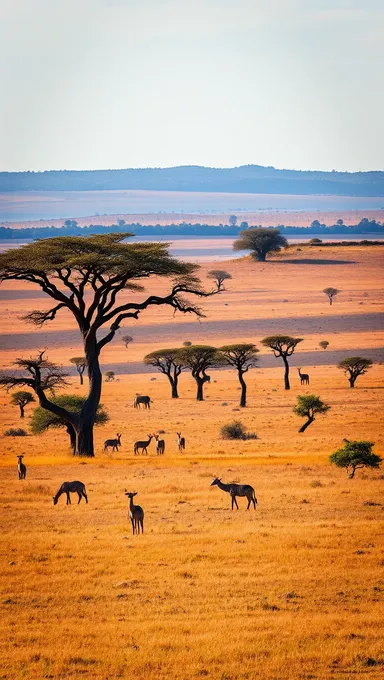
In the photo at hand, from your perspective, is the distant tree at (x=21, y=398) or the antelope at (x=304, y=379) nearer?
the distant tree at (x=21, y=398)

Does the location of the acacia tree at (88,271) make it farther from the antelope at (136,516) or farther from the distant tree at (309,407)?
the antelope at (136,516)

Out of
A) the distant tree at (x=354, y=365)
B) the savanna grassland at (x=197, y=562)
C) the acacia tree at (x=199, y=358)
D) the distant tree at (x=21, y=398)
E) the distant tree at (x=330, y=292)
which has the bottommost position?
the savanna grassland at (x=197, y=562)

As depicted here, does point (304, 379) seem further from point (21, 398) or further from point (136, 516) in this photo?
point (136, 516)

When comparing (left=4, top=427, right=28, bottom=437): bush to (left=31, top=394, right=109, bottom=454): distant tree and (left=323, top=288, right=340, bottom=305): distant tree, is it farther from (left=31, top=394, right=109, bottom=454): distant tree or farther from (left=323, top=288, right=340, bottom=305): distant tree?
(left=323, top=288, right=340, bottom=305): distant tree

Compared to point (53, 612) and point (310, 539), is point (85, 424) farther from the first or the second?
point (53, 612)

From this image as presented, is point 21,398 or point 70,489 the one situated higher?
point 21,398

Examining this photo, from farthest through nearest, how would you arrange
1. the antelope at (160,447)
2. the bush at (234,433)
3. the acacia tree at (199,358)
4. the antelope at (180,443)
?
1. the acacia tree at (199,358)
2. the bush at (234,433)
3. the antelope at (180,443)
4. the antelope at (160,447)

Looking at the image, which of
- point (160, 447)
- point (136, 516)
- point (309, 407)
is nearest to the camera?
point (136, 516)

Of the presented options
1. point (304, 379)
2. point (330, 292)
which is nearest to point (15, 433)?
point (304, 379)

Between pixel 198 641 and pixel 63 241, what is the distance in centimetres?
2469

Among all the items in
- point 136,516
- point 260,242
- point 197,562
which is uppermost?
point 260,242

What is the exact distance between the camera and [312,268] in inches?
5797

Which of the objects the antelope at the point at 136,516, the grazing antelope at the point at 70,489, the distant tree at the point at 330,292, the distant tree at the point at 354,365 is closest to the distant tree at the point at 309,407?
the distant tree at the point at 354,365

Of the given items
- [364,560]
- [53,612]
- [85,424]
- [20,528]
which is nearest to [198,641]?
[53,612]
